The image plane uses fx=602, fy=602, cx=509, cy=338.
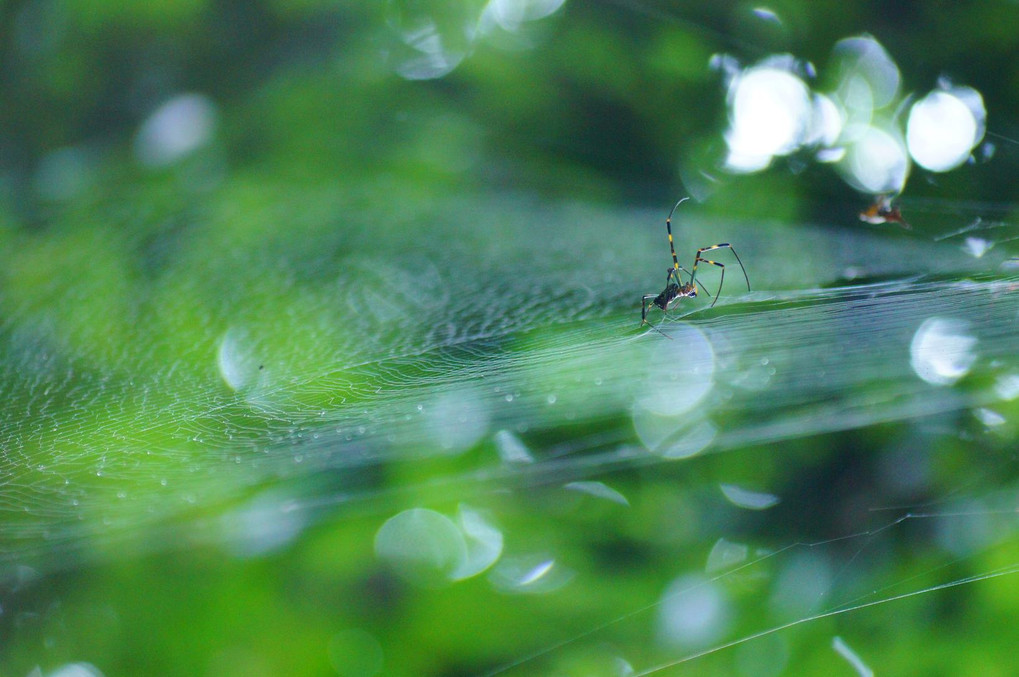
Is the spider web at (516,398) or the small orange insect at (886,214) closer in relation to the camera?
the spider web at (516,398)

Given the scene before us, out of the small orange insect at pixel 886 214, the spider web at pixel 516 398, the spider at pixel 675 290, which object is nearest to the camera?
the spider web at pixel 516 398

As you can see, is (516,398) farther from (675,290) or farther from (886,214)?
(886,214)

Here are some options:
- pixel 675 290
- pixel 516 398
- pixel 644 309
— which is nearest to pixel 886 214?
pixel 675 290

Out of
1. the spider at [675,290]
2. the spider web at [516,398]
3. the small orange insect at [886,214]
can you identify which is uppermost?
the small orange insect at [886,214]

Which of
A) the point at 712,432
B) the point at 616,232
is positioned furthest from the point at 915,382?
the point at 616,232

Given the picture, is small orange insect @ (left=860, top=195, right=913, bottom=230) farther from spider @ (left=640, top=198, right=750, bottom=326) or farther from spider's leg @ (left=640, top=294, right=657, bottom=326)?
spider's leg @ (left=640, top=294, right=657, bottom=326)

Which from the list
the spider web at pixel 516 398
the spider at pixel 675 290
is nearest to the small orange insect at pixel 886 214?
the spider web at pixel 516 398

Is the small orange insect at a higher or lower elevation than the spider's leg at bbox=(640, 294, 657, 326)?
higher

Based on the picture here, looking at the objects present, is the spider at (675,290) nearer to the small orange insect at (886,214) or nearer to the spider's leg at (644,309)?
the spider's leg at (644,309)

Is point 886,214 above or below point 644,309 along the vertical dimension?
above

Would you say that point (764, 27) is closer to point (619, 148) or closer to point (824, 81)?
point (824, 81)

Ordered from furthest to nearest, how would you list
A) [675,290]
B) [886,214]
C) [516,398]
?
[886,214]
[675,290]
[516,398]

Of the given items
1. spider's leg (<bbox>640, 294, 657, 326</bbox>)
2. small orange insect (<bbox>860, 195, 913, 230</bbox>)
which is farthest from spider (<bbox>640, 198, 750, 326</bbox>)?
small orange insect (<bbox>860, 195, 913, 230</bbox>)
